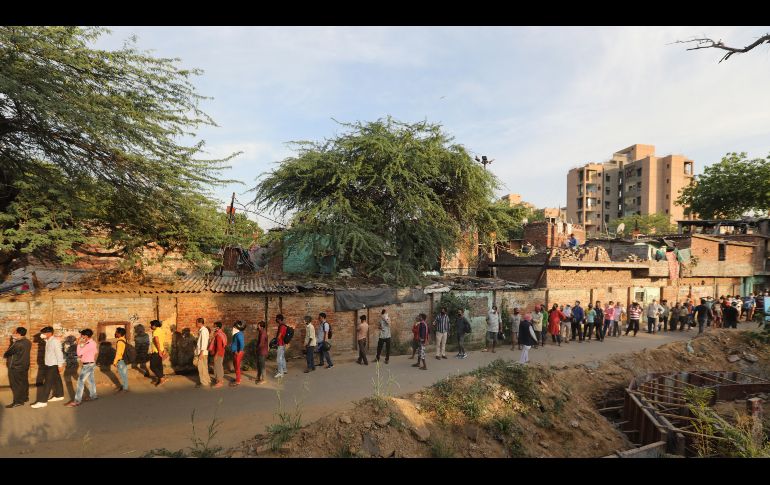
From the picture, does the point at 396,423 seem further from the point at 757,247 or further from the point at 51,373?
→ the point at 757,247

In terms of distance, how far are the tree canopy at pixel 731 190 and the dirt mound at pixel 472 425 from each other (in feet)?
114

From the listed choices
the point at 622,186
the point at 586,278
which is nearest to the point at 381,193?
the point at 586,278

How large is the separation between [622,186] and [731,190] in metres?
48.0

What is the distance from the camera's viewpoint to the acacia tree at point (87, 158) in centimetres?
883

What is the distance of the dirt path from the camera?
6762 mm

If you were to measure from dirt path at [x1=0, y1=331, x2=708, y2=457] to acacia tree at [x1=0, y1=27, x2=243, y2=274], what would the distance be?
3496 millimetres

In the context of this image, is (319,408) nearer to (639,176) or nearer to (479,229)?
(479,229)

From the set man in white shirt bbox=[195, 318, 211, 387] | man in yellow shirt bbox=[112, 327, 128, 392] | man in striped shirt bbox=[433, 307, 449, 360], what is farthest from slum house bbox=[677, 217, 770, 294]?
man in yellow shirt bbox=[112, 327, 128, 392]

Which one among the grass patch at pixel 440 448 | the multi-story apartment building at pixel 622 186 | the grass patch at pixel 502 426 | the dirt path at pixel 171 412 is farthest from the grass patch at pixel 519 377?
the multi-story apartment building at pixel 622 186

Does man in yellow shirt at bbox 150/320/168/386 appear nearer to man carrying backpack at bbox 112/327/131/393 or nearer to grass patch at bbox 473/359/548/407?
man carrying backpack at bbox 112/327/131/393

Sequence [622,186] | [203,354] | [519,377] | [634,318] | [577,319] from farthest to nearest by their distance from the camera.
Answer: [622,186] < [634,318] < [577,319] < [203,354] < [519,377]

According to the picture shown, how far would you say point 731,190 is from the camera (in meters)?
35.5
